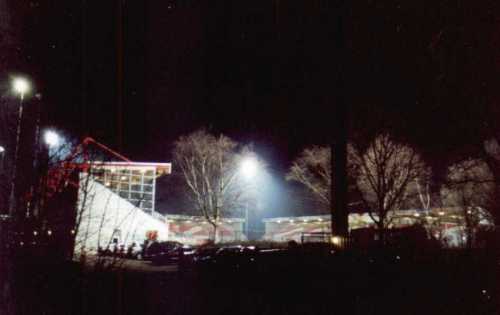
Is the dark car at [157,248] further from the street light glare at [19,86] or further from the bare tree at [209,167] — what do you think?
the street light glare at [19,86]

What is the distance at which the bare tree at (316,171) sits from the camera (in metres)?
34.7

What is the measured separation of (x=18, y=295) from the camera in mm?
5211

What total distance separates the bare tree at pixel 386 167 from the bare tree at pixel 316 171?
3914mm

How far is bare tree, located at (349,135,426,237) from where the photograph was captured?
2808 cm

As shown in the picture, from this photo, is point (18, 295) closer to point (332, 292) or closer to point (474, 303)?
Answer: point (332, 292)

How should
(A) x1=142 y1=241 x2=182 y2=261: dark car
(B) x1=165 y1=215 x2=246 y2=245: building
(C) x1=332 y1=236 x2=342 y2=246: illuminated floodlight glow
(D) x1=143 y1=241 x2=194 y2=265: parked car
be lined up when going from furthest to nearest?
(B) x1=165 y1=215 x2=246 y2=245: building → (A) x1=142 y1=241 x2=182 y2=261: dark car → (D) x1=143 y1=241 x2=194 y2=265: parked car → (C) x1=332 y1=236 x2=342 y2=246: illuminated floodlight glow

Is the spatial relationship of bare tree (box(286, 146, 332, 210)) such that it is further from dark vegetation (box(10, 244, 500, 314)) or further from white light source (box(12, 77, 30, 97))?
white light source (box(12, 77, 30, 97))

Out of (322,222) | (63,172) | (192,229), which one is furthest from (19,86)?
(322,222)

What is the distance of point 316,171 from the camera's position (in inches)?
1406

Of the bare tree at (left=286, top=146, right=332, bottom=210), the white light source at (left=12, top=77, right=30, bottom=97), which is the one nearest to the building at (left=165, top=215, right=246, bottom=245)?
the bare tree at (left=286, top=146, right=332, bottom=210)

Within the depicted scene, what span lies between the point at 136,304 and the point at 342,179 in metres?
15.8

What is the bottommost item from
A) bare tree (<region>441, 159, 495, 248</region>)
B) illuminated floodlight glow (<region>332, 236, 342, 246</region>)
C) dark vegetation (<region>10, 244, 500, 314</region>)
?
dark vegetation (<region>10, 244, 500, 314</region>)

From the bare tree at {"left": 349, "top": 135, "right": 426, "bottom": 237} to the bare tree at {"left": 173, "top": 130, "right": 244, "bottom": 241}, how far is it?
513 inches

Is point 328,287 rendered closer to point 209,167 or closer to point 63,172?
point 63,172
